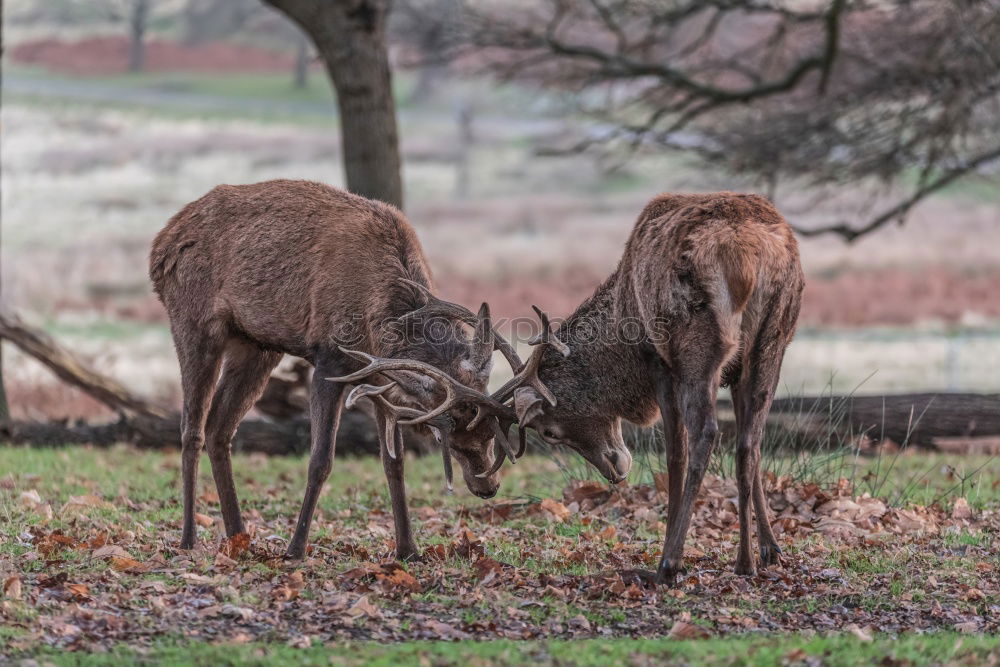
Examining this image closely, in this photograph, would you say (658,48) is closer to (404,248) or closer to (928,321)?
(404,248)

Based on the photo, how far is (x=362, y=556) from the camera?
26.0 feet

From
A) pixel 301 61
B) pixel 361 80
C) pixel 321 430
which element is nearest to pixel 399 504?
pixel 321 430

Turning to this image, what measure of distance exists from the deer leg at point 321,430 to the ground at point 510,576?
0.99 feet

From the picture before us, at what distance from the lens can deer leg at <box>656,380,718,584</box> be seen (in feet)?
23.0

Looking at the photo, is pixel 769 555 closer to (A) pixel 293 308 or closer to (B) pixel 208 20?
(A) pixel 293 308

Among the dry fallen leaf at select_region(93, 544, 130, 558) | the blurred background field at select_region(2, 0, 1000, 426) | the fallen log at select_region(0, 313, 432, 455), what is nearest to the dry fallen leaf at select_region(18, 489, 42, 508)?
the dry fallen leaf at select_region(93, 544, 130, 558)

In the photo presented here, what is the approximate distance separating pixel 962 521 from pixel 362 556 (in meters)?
4.28

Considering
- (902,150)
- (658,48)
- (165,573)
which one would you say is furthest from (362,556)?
(658,48)

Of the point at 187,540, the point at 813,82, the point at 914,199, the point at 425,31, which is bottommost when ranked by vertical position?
the point at 187,540

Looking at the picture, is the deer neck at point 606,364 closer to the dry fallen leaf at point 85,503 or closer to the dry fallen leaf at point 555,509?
the dry fallen leaf at point 555,509

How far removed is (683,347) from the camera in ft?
23.6

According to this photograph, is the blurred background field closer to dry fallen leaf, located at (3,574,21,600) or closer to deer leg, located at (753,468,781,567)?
deer leg, located at (753,468,781,567)

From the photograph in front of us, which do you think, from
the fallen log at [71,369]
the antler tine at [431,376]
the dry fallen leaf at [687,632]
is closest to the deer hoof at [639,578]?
the dry fallen leaf at [687,632]

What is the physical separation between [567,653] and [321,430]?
2.69 m
